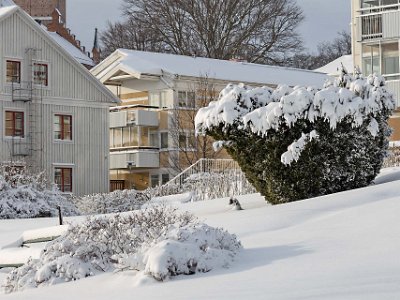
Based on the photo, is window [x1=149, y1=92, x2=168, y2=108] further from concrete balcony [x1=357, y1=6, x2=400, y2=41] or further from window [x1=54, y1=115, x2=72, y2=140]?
concrete balcony [x1=357, y1=6, x2=400, y2=41]

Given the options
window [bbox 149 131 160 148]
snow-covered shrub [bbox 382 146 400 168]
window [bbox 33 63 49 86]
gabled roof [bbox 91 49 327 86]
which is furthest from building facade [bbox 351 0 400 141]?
window [bbox 33 63 49 86]

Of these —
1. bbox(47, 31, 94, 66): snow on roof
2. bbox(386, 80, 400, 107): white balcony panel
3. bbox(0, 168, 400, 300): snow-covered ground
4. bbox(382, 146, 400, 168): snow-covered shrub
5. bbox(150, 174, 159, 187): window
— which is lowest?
bbox(150, 174, 159, 187): window

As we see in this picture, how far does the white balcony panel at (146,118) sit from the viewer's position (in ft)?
171

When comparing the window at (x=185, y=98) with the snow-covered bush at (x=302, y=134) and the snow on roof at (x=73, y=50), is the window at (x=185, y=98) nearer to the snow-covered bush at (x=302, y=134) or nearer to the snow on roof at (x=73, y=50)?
the snow on roof at (x=73, y=50)

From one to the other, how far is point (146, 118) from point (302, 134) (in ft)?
112

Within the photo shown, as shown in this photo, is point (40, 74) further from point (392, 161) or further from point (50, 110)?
point (392, 161)

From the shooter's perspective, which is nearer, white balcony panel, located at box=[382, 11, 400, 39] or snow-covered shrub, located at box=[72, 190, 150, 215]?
snow-covered shrub, located at box=[72, 190, 150, 215]

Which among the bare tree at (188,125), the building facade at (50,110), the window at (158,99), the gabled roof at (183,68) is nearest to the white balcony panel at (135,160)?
the bare tree at (188,125)

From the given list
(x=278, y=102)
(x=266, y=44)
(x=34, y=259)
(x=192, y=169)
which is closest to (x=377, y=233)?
(x=34, y=259)

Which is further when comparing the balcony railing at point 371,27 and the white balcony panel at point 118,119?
the white balcony panel at point 118,119

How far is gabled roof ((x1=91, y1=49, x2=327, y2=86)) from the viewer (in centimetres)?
5338

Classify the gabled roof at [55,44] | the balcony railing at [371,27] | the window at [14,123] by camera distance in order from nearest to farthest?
the balcony railing at [371,27], the window at [14,123], the gabled roof at [55,44]

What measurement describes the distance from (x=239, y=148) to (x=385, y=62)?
2330cm

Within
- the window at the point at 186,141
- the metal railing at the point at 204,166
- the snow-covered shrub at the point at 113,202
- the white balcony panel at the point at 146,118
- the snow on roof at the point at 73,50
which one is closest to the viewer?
the snow-covered shrub at the point at 113,202
